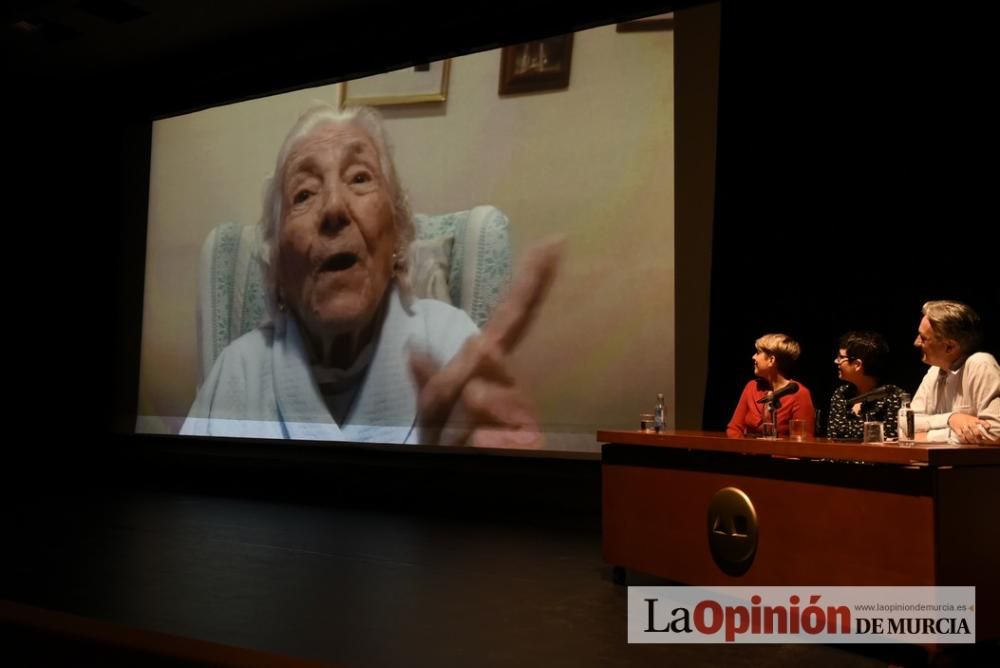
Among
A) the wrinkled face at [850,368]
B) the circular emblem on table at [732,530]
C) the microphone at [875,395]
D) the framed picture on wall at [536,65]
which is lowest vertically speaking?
the circular emblem on table at [732,530]

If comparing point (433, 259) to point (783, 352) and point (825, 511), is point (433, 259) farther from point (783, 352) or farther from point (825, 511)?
point (825, 511)

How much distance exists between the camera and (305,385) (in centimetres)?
610

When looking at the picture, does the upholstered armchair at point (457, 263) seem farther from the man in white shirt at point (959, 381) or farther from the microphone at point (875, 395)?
the man in white shirt at point (959, 381)

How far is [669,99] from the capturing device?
485 centimetres

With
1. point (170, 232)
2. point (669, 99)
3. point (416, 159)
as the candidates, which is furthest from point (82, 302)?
point (669, 99)

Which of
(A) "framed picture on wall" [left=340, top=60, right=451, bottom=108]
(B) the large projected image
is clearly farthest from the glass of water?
(A) "framed picture on wall" [left=340, top=60, right=451, bottom=108]

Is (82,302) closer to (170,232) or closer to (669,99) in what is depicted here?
(170,232)

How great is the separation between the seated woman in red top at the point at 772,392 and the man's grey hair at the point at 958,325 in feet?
2.57

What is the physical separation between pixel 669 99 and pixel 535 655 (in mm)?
3451

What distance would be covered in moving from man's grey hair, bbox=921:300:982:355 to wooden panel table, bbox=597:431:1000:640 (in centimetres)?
37

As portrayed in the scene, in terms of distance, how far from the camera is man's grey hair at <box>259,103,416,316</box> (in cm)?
571

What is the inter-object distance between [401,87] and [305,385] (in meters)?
2.28

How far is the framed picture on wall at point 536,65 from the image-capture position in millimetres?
5219

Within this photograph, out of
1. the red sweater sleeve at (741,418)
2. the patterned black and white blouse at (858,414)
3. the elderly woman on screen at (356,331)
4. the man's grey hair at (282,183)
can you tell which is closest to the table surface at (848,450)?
the patterned black and white blouse at (858,414)
